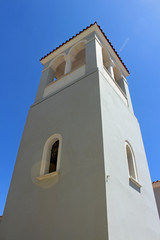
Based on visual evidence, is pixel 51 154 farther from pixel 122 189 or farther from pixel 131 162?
pixel 131 162

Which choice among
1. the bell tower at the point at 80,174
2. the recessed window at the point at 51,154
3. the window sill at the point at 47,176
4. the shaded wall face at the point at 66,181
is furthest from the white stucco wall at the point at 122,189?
the recessed window at the point at 51,154

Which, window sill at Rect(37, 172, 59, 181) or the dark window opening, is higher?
the dark window opening

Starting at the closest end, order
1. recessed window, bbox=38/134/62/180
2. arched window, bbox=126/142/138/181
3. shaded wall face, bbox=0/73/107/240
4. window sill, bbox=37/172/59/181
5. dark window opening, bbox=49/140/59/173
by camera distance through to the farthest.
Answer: shaded wall face, bbox=0/73/107/240, window sill, bbox=37/172/59/181, recessed window, bbox=38/134/62/180, dark window opening, bbox=49/140/59/173, arched window, bbox=126/142/138/181

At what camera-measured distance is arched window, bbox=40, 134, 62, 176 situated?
15.5ft

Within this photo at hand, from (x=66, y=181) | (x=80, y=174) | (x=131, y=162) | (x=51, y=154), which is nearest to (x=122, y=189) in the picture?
(x=80, y=174)

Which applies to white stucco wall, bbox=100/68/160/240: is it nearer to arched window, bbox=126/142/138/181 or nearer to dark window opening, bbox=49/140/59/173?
arched window, bbox=126/142/138/181

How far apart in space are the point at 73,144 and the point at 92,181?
3.83 feet

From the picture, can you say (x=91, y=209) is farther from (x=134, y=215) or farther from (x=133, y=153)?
(x=133, y=153)

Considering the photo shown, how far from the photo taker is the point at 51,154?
5.09 meters

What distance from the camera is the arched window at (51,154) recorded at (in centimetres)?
473

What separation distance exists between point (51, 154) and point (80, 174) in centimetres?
157

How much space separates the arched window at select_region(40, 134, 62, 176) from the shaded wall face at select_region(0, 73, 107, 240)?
150 mm

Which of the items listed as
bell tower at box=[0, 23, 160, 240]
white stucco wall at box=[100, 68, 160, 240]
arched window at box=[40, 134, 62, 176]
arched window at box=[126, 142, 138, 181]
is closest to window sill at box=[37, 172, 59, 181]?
bell tower at box=[0, 23, 160, 240]

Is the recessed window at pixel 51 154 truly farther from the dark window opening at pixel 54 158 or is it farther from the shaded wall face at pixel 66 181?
the shaded wall face at pixel 66 181
